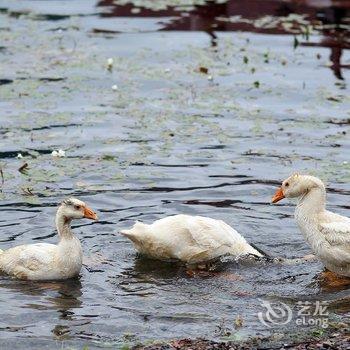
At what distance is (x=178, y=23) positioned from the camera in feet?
69.9

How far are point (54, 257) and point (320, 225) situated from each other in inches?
103

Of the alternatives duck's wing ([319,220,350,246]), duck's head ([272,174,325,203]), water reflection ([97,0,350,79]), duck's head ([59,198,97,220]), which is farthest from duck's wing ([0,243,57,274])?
water reflection ([97,0,350,79])

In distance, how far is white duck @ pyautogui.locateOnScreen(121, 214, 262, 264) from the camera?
10797 millimetres

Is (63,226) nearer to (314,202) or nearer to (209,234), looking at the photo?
(209,234)

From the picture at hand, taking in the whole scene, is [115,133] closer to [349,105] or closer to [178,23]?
[349,105]

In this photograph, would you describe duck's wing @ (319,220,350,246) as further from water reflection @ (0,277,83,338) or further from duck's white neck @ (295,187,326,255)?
water reflection @ (0,277,83,338)

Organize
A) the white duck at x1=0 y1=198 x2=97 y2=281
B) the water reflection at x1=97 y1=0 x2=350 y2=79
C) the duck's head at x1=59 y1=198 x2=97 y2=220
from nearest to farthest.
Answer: the white duck at x1=0 y1=198 x2=97 y2=281, the duck's head at x1=59 y1=198 x2=97 y2=220, the water reflection at x1=97 y1=0 x2=350 y2=79

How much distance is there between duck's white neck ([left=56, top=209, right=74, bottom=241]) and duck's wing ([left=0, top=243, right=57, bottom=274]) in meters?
0.15

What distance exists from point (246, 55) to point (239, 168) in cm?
569

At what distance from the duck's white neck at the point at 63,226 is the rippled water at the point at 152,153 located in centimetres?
46

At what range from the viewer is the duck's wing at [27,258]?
1038 centimetres

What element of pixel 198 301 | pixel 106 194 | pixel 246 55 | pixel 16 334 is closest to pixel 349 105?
pixel 246 55

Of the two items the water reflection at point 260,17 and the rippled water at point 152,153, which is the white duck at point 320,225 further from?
the water reflection at point 260,17

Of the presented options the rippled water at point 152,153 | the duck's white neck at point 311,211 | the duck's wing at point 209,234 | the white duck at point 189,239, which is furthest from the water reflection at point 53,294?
the duck's white neck at point 311,211
